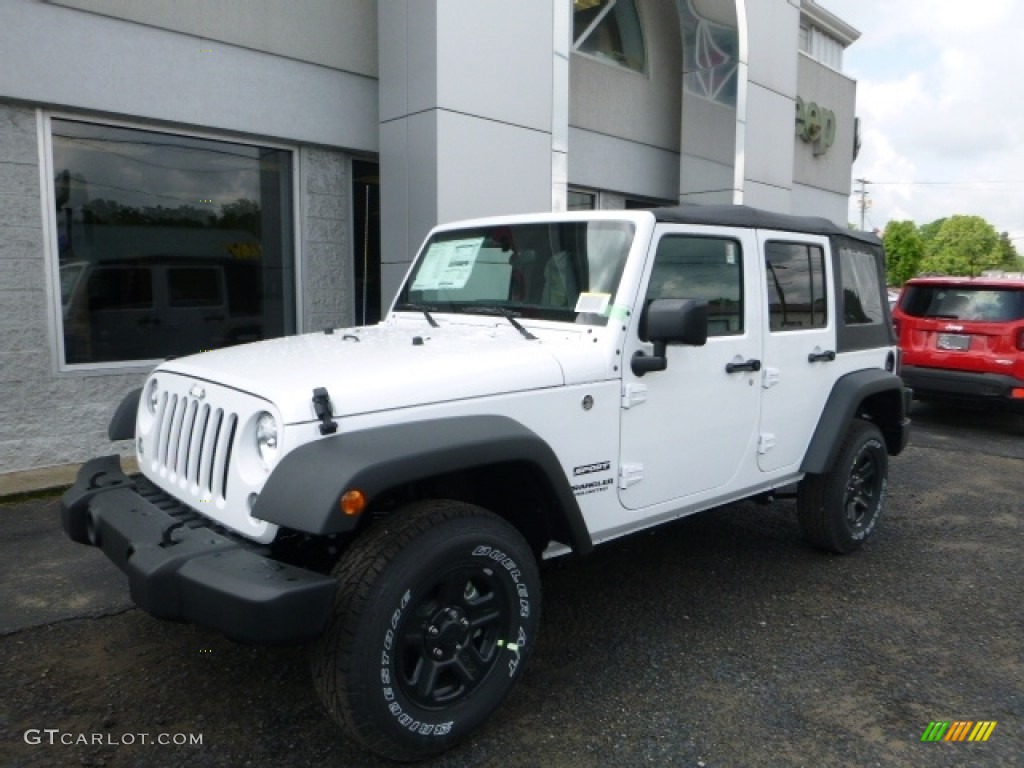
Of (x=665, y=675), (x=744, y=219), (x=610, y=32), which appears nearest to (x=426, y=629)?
(x=665, y=675)

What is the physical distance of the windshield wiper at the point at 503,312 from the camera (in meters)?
3.24

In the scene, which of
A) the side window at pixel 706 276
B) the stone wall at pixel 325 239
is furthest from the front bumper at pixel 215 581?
the stone wall at pixel 325 239

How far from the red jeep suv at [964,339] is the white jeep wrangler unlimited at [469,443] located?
4.59 metres

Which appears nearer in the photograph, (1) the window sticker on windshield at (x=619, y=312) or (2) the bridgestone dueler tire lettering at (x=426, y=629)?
(2) the bridgestone dueler tire lettering at (x=426, y=629)

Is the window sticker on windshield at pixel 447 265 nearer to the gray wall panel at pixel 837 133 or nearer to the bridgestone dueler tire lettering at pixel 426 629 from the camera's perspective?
the bridgestone dueler tire lettering at pixel 426 629

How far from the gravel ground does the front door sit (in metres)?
0.66

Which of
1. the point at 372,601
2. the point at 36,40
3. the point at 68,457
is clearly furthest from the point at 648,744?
the point at 36,40

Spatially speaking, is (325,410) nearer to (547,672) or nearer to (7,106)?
(547,672)

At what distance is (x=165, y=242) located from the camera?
6.70 meters

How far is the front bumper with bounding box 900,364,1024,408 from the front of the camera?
7.97m

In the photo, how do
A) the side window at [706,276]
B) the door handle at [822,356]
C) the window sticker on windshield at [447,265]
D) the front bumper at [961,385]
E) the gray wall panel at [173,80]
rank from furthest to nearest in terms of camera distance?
the front bumper at [961,385], the gray wall panel at [173,80], the door handle at [822,356], the window sticker on windshield at [447,265], the side window at [706,276]

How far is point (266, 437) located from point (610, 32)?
932 centimetres

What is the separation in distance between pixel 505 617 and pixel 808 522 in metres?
→ 2.39

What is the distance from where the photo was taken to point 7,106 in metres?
5.75
